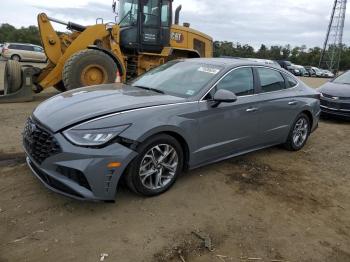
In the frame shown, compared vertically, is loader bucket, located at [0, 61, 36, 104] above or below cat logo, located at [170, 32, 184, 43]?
below

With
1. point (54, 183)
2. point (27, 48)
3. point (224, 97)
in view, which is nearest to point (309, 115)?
point (224, 97)

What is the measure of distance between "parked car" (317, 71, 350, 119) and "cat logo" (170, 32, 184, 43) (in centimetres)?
458

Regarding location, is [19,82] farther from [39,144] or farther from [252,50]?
[252,50]

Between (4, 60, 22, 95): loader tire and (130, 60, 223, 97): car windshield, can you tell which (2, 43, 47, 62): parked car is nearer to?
(4, 60, 22, 95): loader tire

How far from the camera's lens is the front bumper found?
→ 3557mm

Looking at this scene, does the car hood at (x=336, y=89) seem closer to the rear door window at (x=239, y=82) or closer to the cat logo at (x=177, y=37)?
the cat logo at (x=177, y=37)

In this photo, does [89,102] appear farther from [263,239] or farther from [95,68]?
[95,68]

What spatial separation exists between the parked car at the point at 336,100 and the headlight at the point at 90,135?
7.13 metres

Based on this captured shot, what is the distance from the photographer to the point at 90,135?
144 inches

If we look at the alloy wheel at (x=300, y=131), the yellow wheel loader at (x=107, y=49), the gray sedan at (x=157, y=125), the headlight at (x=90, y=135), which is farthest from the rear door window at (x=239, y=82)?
the yellow wheel loader at (x=107, y=49)

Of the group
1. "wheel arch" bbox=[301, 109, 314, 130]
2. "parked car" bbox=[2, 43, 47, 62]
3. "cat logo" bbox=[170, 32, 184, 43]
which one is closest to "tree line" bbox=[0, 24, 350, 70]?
"parked car" bbox=[2, 43, 47, 62]

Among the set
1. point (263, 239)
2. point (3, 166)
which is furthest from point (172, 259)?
point (3, 166)

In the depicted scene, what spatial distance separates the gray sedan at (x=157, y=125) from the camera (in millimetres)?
3631

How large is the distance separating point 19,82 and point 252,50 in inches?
2932
